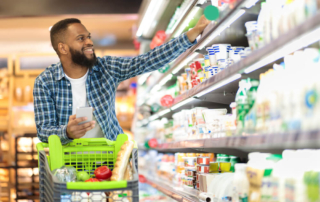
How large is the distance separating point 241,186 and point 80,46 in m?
1.49

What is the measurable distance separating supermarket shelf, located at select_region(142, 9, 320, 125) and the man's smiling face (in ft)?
2.46

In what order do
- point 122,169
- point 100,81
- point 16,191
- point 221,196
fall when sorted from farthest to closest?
point 16,191 → point 100,81 → point 221,196 → point 122,169

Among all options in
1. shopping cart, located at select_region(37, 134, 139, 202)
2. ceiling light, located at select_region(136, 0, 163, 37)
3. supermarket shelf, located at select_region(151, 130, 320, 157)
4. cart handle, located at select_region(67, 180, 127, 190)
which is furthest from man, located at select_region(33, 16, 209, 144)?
ceiling light, located at select_region(136, 0, 163, 37)

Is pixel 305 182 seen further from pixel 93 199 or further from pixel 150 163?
pixel 150 163

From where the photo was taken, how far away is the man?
2.63 meters

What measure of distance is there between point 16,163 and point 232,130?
5716 mm

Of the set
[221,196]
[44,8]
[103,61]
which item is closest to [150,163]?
[103,61]

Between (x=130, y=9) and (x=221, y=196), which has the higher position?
(x=130, y=9)

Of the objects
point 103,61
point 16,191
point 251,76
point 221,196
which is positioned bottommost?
point 16,191

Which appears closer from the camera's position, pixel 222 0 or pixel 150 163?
pixel 222 0

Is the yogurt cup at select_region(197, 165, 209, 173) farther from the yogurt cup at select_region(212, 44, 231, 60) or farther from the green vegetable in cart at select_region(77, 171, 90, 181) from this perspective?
the green vegetable in cart at select_region(77, 171, 90, 181)

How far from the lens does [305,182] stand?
135cm

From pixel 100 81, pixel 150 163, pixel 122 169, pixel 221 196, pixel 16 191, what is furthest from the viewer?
pixel 16 191

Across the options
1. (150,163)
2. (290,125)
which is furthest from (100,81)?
(150,163)
